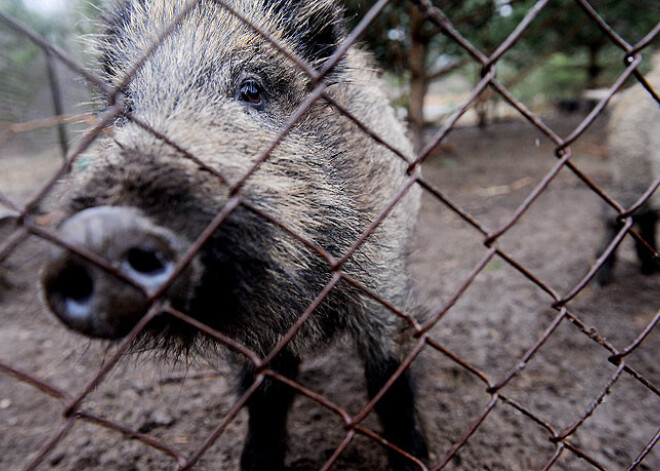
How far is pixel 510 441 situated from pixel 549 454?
0.15 metres

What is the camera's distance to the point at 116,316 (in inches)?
32.5

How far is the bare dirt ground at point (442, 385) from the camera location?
200 centimetres

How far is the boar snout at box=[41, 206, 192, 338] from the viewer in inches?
31.6

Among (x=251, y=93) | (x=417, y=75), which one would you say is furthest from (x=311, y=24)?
(x=417, y=75)

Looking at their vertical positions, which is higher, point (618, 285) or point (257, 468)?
point (618, 285)

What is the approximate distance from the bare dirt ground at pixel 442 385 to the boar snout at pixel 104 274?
44 cm

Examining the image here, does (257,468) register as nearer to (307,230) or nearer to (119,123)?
(307,230)

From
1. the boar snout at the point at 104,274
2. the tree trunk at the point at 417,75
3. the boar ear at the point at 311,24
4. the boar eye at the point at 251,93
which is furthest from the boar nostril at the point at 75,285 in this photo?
the tree trunk at the point at 417,75

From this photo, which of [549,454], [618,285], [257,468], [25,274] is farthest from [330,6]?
[25,274]

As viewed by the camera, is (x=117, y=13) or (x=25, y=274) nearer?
(x=117, y=13)

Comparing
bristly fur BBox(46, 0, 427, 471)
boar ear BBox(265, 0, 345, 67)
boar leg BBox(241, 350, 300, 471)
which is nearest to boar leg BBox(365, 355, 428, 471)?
bristly fur BBox(46, 0, 427, 471)

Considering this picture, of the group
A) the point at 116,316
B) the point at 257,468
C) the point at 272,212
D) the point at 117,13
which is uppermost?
the point at 117,13

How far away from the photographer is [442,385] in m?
2.50

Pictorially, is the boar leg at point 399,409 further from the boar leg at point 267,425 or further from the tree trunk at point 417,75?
the tree trunk at point 417,75
